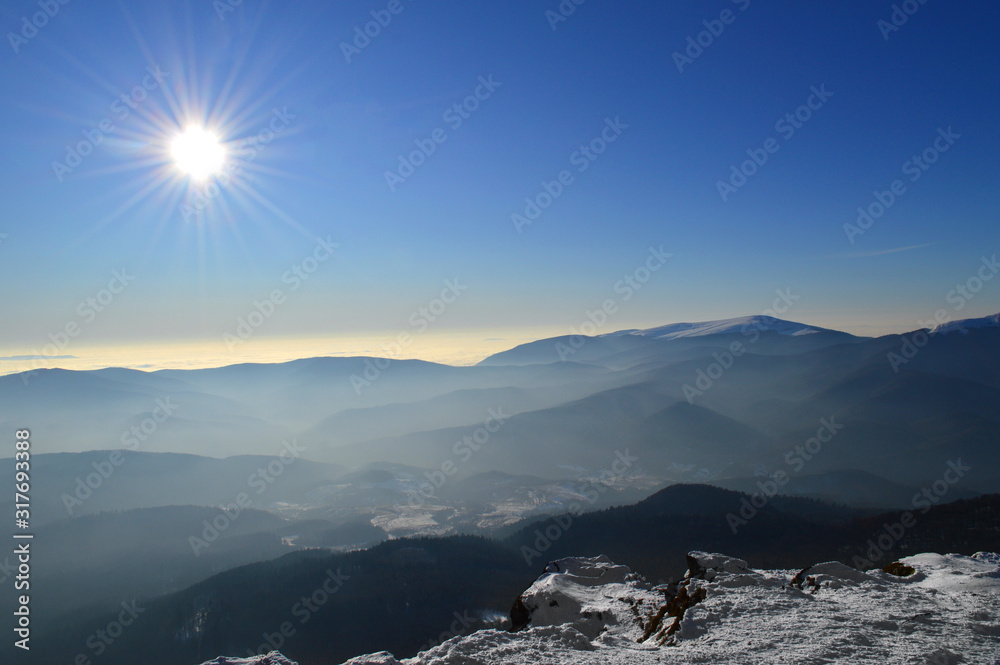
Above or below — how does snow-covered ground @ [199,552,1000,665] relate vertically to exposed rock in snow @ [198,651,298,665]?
below

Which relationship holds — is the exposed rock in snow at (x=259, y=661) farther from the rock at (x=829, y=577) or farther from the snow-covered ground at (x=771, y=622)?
the rock at (x=829, y=577)

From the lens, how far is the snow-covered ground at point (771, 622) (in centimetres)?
2347

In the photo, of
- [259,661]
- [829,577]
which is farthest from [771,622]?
[259,661]

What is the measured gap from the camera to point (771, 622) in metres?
27.3

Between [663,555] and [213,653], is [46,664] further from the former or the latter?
[663,555]

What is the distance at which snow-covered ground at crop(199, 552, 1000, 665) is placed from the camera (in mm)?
23469

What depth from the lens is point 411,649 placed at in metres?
113

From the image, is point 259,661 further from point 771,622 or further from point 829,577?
point 829,577

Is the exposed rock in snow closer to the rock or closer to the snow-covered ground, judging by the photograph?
the snow-covered ground

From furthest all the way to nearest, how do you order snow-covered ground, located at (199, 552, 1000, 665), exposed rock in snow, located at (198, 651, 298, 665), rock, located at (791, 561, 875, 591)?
rock, located at (791, 561, 875, 591) < exposed rock in snow, located at (198, 651, 298, 665) < snow-covered ground, located at (199, 552, 1000, 665)

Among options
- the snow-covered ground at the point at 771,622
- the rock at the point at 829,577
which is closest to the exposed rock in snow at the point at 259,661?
the snow-covered ground at the point at 771,622

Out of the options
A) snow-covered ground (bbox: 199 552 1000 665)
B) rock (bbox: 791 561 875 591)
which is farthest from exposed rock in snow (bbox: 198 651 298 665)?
rock (bbox: 791 561 875 591)

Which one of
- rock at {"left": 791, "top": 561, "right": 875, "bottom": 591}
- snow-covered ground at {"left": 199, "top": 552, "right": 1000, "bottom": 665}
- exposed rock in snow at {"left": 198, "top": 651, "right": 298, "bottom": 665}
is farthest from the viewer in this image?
rock at {"left": 791, "top": 561, "right": 875, "bottom": 591}

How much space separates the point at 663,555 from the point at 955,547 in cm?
7132
